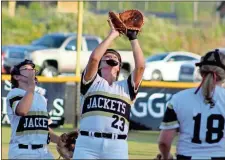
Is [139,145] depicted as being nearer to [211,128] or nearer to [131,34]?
→ [131,34]

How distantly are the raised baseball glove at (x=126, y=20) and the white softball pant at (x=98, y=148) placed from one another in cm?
91

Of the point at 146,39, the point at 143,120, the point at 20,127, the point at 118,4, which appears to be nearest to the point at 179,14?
the point at 118,4

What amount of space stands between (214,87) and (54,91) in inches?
512

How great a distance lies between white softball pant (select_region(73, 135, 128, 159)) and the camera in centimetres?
671

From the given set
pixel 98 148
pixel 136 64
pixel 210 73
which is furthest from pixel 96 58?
pixel 210 73

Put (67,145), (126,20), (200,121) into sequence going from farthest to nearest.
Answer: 1. (67,145)
2. (126,20)
3. (200,121)

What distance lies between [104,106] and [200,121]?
1.11 meters

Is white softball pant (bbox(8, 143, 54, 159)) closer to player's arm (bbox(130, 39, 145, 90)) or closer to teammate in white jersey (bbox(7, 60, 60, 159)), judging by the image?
teammate in white jersey (bbox(7, 60, 60, 159))

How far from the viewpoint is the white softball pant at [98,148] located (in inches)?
264

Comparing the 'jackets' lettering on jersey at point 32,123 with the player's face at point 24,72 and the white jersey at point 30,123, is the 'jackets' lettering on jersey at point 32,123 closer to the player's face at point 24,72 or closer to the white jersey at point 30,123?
the white jersey at point 30,123

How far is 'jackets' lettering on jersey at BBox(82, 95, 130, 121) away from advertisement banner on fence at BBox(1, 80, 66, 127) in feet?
37.2

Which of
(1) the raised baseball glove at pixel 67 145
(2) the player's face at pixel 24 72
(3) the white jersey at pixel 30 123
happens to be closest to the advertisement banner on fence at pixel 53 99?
(1) the raised baseball glove at pixel 67 145

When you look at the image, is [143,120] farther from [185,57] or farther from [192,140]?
[192,140]

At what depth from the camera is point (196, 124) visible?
19.5ft
